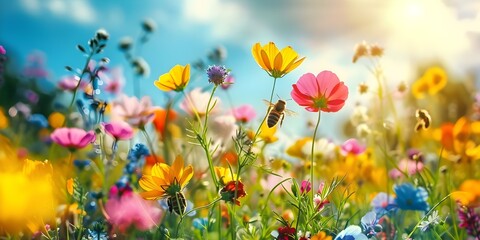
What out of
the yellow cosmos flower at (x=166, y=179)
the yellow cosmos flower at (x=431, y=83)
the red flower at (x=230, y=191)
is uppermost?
the yellow cosmos flower at (x=431, y=83)

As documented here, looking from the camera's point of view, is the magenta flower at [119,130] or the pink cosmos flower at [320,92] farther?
the magenta flower at [119,130]

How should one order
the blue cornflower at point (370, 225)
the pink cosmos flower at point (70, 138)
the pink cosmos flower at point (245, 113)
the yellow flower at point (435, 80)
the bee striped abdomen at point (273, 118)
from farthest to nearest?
the yellow flower at point (435, 80), the pink cosmos flower at point (245, 113), the pink cosmos flower at point (70, 138), the bee striped abdomen at point (273, 118), the blue cornflower at point (370, 225)

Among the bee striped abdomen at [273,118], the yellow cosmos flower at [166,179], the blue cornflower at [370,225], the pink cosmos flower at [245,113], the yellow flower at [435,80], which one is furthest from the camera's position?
the yellow flower at [435,80]

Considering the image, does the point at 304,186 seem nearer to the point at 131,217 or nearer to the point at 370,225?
the point at 370,225

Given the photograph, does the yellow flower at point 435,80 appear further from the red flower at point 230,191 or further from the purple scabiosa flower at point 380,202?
the red flower at point 230,191

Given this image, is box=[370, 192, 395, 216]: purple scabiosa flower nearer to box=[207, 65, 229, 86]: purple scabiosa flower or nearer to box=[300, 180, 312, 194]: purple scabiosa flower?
box=[300, 180, 312, 194]: purple scabiosa flower

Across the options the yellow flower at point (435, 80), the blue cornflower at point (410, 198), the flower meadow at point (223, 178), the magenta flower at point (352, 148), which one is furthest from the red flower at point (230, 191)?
the yellow flower at point (435, 80)
